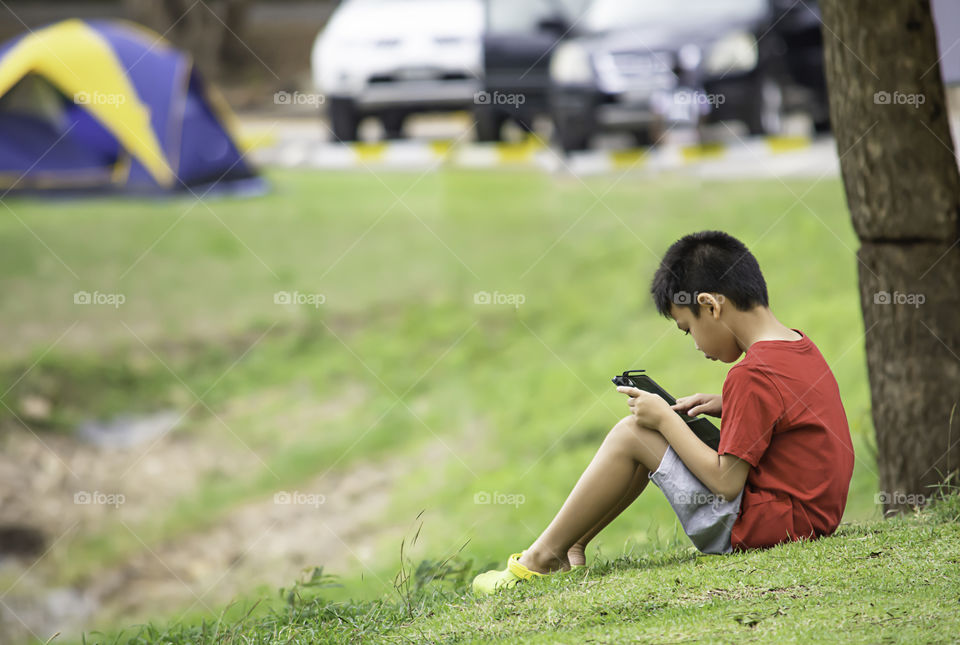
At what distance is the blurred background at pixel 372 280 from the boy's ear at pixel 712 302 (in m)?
0.85

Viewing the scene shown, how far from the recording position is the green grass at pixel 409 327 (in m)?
5.68

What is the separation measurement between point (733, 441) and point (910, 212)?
1.12 m

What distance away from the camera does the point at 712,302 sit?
2.34 meters

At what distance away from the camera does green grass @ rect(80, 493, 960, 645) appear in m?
1.91

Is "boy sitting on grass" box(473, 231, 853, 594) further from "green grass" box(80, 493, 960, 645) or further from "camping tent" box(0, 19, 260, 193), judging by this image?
"camping tent" box(0, 19, 260, 193)

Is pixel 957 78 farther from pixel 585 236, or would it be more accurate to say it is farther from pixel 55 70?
pixel 55 70

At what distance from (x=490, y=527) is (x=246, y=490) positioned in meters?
1.60

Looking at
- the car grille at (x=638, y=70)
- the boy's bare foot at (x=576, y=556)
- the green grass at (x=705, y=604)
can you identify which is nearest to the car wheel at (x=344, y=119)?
the car grille at (x=638, y=70)

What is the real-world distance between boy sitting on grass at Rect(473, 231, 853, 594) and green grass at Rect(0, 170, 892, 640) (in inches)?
88.8

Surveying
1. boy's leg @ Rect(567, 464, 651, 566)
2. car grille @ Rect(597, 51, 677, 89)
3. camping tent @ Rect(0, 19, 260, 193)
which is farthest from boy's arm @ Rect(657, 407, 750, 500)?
camping tent @ Rect(0, 19, 260, 193)

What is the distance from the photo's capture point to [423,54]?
1043 centimetres

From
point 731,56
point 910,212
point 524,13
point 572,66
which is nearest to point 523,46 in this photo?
point 524,13

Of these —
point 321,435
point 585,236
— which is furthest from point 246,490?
point 585,236

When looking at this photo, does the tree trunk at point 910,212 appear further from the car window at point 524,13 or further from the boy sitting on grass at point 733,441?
the car window at point 524,13
